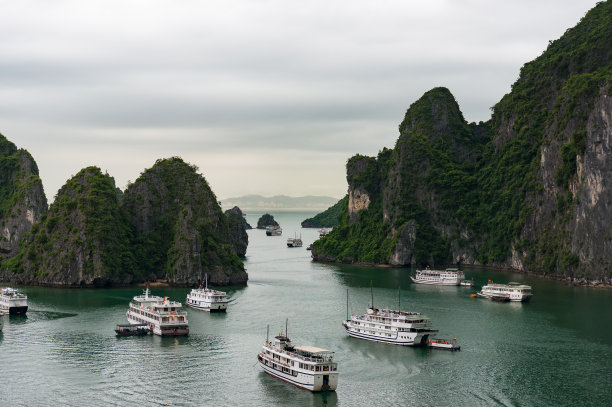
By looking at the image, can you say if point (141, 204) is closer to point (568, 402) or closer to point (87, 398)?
point (87, 398)

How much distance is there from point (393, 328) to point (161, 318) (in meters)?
32.8

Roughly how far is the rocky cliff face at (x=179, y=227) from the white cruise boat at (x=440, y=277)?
4467 centimetres

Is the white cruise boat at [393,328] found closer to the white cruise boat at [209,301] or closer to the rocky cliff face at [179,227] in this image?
the white cruise boat at [209,301]

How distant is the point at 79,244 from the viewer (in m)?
153

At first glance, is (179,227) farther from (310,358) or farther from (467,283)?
(310,358)

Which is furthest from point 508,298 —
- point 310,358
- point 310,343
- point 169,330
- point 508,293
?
point 310,358

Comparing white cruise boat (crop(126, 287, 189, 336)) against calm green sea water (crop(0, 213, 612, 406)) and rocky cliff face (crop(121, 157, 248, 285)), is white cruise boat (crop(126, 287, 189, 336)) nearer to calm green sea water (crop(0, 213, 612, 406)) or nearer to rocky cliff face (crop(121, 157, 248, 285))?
calm green sea water (crop(0, 213, 612, 406))

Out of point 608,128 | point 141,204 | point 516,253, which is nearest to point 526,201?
point 516,253

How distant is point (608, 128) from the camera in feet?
517

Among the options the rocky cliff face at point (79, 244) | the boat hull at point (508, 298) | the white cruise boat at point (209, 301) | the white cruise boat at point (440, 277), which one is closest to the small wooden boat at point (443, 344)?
the white cruise boat at point (209, 301)

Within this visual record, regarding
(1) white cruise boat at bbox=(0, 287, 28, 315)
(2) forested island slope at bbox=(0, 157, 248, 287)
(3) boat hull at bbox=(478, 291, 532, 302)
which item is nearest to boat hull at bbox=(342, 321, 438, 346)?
(3) boat hull at bbox=(478, 291, 532, 302)

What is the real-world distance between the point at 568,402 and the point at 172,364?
44.3 meters

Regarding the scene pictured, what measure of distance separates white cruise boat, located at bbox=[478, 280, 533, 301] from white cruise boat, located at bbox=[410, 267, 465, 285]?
24287 millimetres

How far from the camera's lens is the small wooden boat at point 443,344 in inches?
3607
